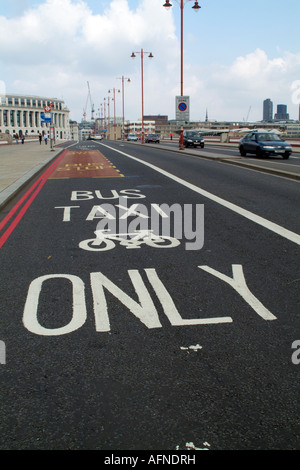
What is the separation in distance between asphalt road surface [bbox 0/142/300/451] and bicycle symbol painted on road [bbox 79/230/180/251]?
0.10 ft

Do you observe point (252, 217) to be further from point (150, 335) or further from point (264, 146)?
→ point (264, 146)

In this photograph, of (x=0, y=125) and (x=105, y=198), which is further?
(x=0, y=125)

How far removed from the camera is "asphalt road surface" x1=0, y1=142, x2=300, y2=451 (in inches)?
106

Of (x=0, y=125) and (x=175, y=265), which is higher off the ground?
(x=0, y=125)

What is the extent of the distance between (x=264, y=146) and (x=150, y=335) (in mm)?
24620

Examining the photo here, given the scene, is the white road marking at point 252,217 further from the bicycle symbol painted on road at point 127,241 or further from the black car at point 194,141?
the black car at point 194,141

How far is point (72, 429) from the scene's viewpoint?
8.76 feet

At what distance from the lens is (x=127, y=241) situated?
7172 millimetres

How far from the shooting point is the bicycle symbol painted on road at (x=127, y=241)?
6.84m

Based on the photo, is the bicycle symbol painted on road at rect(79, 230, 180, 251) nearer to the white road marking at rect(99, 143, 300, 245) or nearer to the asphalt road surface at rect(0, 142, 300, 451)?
the asphalt road surface at rect(0, 142, 300, 451)

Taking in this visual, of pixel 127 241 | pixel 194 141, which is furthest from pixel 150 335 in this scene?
pixel 194 141

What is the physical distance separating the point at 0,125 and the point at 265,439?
198 metres
